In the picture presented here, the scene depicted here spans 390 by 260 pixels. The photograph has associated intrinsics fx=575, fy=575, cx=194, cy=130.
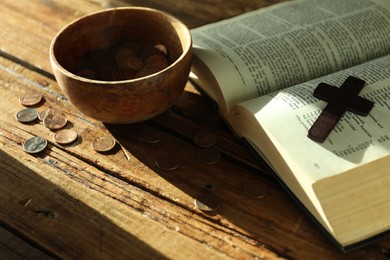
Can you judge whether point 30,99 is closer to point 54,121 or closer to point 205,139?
point 54,121

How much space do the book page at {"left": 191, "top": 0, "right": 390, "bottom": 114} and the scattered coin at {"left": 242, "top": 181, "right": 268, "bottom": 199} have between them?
0.16m

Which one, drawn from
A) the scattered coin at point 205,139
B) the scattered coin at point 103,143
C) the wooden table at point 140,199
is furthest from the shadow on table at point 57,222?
the scattered coin at point 205,139

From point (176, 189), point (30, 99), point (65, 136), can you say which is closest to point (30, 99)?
point (30, 99)

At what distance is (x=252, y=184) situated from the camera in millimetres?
916

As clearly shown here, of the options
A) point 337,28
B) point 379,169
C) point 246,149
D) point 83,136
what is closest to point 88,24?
point 83,136

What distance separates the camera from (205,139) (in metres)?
1.01

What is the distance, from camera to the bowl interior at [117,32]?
1.05m

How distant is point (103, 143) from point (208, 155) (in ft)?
0.61

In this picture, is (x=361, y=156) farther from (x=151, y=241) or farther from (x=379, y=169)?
(x=151, y=241)

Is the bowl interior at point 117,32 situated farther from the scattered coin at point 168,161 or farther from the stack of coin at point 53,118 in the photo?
the scattered coin at point 168,161

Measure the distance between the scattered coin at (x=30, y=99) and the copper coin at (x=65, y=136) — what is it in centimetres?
11

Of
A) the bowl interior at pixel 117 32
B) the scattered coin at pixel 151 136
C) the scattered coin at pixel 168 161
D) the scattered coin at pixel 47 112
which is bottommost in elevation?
the scattered coin at pixel 47 112

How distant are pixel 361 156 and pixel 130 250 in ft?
1.16

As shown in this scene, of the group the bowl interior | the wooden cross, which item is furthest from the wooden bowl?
the wooden cross
